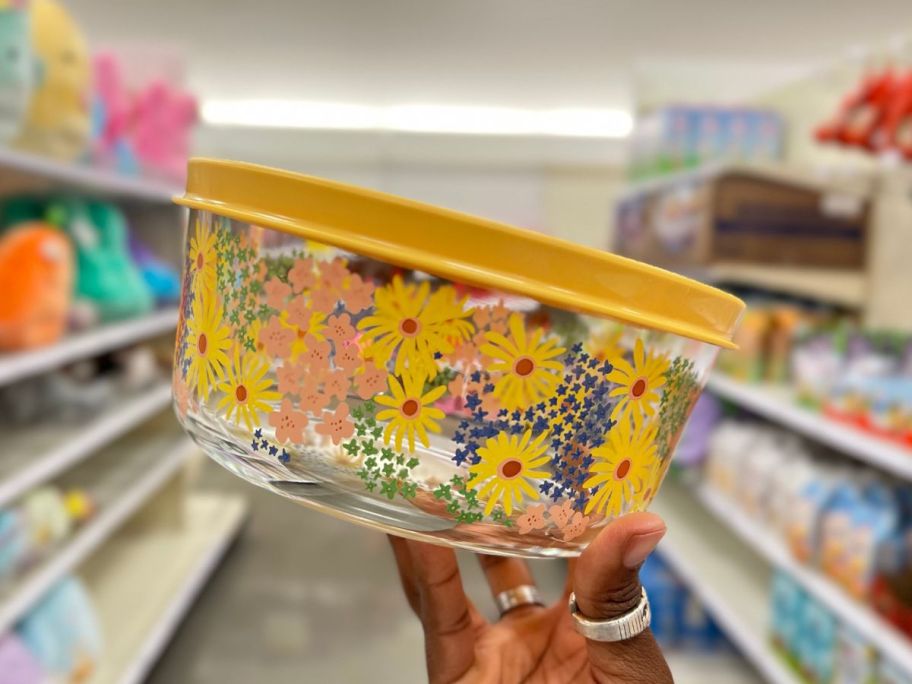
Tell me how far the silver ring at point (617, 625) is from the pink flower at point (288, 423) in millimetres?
205

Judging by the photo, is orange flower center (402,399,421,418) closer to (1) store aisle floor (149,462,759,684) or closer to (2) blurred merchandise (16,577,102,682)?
(2) blurred merchandise (16,577,102,682)

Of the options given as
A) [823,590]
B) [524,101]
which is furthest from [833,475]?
[524,101]

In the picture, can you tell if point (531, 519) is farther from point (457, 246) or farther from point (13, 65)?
point (13, 65)

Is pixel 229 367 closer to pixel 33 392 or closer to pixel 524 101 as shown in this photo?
pixel 33 392

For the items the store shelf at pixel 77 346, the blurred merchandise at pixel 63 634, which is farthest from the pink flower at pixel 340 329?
the blurred merchandise at pixel 63 634

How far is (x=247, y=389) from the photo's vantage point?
1.41ft

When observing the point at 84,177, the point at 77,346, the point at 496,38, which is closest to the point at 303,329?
the point at 77,346

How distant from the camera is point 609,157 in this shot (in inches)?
319

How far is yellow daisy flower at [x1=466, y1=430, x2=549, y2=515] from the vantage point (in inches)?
16.4

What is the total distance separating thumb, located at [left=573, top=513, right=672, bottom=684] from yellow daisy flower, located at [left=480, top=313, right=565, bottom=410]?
9cm

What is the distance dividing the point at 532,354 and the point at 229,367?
171 millimetres

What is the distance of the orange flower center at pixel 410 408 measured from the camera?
15.8 inches

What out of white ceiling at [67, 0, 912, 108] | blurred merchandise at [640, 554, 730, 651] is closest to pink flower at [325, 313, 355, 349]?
blurred merchandise at [640, 554, 730, 651]

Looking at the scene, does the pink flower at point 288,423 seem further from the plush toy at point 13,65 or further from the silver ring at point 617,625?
the plush toy at point 13,65
